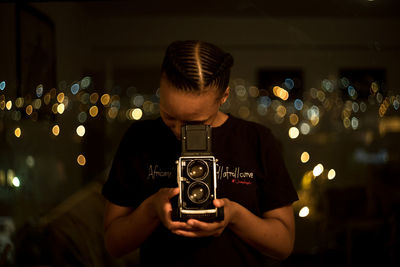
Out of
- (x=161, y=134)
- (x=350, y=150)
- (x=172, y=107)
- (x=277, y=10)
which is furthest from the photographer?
(x=350, y=150)

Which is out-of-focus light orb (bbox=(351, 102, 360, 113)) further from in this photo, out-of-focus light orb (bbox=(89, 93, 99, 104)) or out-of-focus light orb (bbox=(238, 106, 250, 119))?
out-of-focus light orb (bbox=(89, 93, 99, 104))

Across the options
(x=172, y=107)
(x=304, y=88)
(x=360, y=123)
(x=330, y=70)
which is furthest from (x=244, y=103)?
(x=172, y=107)

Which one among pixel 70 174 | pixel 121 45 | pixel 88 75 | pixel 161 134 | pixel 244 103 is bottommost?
pixel 70 174

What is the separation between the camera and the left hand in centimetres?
97

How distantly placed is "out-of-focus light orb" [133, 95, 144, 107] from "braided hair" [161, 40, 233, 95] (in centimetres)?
131

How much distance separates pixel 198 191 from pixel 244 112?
133 cm

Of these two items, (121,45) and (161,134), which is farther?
(121,45)

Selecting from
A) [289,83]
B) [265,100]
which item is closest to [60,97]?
[265,100]

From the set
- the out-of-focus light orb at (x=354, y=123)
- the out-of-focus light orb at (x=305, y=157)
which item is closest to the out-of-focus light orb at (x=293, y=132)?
the out-of-focus light orb at (x=305, y=157)

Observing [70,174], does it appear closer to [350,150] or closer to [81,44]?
[81,44]

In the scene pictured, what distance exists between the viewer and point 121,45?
2.32 m

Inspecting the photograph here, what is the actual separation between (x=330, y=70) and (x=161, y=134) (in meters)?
1.38

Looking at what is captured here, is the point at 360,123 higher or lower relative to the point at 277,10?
lower

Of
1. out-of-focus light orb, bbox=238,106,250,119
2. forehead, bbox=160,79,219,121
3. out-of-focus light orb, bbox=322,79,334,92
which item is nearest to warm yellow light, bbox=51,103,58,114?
out-of-focus light orb, bbox=238,106,250,119
